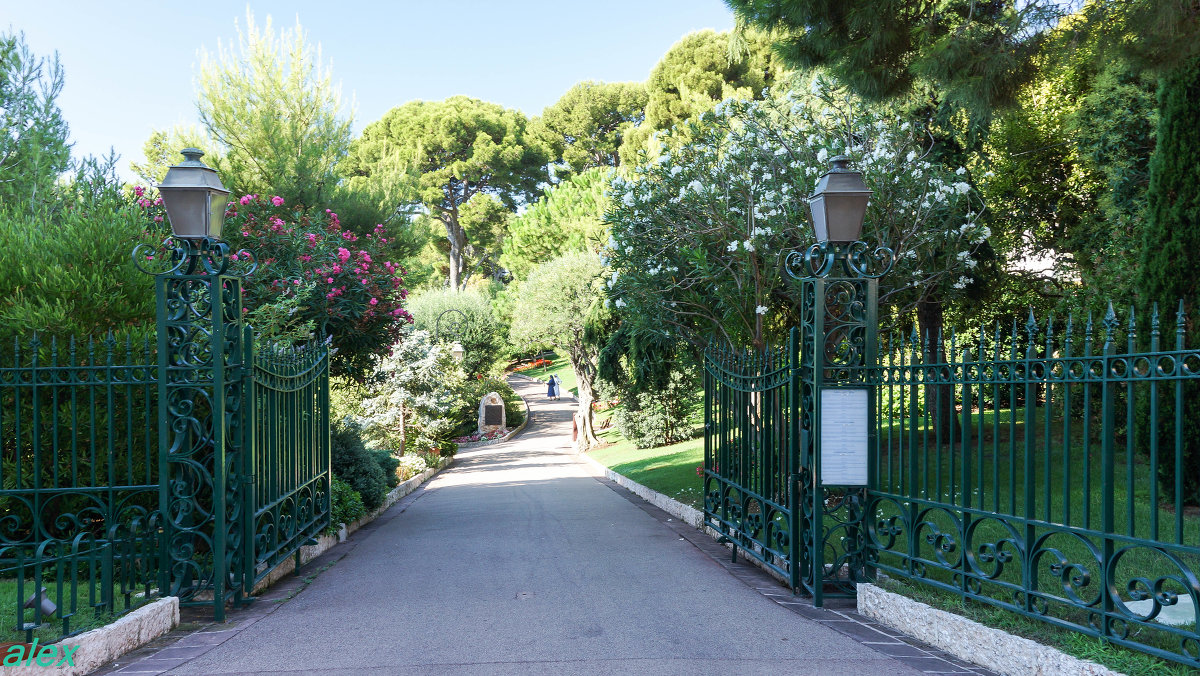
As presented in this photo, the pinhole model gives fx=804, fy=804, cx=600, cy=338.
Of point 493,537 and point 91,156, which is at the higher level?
point 91,156

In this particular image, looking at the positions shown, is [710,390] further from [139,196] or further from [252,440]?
[139,196]

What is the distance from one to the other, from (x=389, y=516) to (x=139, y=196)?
6438 mm

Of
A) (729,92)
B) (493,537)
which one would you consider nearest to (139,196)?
(493,537)

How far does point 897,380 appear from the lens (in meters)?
6.18

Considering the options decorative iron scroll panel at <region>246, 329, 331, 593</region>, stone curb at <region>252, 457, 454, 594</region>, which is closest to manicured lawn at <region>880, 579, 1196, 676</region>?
decorative iron scroll panel at <region>246, 329, 331, 593</region>

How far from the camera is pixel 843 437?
6480 mm

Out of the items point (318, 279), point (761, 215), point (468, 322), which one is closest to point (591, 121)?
point (468, 322)

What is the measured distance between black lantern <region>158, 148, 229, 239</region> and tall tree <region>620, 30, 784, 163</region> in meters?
24.7

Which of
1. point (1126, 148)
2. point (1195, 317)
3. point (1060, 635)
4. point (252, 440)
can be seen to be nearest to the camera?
point (1060, 635)

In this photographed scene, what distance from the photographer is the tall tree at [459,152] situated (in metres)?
47.8

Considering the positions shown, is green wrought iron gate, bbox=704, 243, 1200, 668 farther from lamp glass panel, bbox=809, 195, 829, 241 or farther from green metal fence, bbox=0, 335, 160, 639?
green metal fence, bbox=0, 335, 160, 639

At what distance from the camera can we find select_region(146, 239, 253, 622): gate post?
20.7 feet

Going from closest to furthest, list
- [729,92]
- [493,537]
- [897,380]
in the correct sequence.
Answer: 1. [897,380]
2. [493,537]
3. [729,92]

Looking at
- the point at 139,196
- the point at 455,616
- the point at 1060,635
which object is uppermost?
the point at 139,196
